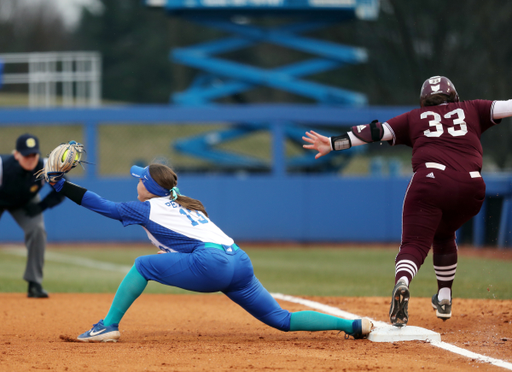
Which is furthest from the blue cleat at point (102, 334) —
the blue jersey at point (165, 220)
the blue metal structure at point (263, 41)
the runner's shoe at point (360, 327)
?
the blue metal structure at point (263, 41)

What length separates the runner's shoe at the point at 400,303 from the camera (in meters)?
4.26

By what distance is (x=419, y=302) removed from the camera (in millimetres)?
6852

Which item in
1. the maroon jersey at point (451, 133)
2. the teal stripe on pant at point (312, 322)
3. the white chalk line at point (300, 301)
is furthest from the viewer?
the maroon jersey at point (451, 133)

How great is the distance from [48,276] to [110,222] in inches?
288

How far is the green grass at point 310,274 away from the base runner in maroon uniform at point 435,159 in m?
3.10

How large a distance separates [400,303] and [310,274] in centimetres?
609

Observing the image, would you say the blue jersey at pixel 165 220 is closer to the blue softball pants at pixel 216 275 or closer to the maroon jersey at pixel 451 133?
the blue softball pants at pixel 216 275

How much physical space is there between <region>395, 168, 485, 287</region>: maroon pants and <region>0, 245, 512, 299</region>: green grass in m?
3.07

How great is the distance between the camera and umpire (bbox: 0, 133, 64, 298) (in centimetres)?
686

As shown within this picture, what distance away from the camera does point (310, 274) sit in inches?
408

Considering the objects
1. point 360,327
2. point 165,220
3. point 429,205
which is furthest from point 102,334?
point 429,205

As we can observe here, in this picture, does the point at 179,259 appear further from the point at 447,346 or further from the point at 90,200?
the point at 447,346

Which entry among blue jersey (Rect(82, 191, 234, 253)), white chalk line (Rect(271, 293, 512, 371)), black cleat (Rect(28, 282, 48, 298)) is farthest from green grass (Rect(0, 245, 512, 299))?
blue jersey (Rect(82, 191, 234, 253))

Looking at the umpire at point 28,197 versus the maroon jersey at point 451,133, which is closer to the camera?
the maroon jersey at point 451,133
